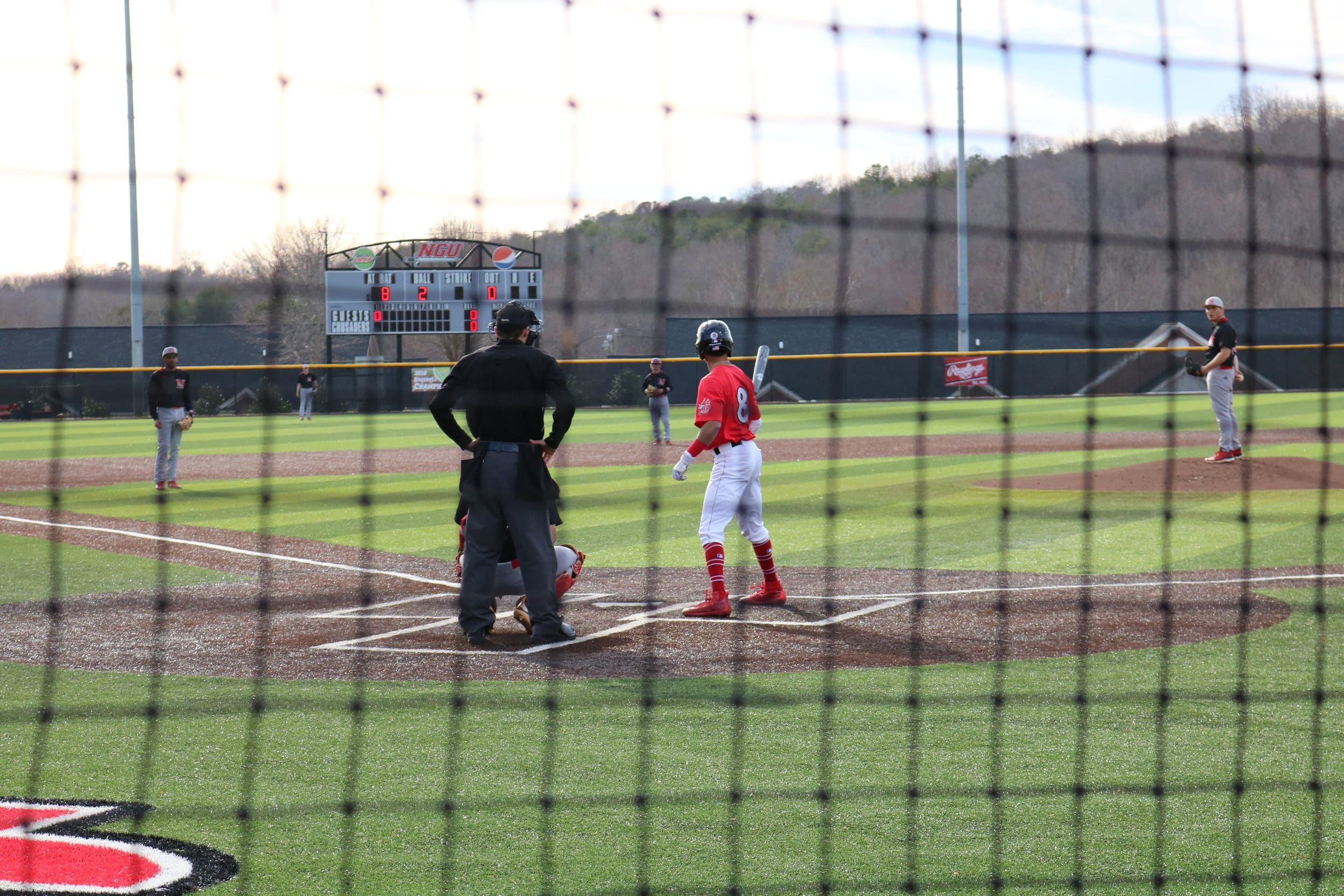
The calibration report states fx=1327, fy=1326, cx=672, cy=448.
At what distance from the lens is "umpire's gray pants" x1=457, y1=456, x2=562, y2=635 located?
21.5 ft

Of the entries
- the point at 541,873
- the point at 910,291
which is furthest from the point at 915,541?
the point at 910,291

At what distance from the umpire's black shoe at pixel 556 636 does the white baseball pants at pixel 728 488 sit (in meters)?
1.10

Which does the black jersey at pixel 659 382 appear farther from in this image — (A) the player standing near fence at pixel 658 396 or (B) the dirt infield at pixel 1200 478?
(B) the dirt infield at pixel 1200 478

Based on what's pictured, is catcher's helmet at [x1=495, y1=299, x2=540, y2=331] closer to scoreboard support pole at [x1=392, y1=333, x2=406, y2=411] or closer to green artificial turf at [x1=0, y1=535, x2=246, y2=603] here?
green artificial turf at [x1=0, y1=535, x2=246, y2=603]

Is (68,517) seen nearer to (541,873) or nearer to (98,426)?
→ (541,873)

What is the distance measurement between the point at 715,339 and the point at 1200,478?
860 cm

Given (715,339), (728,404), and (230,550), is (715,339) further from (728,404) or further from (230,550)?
(230,550)

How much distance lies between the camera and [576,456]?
20.9m

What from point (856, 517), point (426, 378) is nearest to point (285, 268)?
point (856, 517)

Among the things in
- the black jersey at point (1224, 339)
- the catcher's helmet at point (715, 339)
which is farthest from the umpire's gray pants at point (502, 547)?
the black jersey at point (1224, 339)

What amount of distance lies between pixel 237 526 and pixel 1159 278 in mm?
38101

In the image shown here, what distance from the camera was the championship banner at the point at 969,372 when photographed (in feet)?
120

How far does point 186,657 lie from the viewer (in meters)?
6.68

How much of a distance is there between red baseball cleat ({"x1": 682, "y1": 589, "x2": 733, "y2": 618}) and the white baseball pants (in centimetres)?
33
